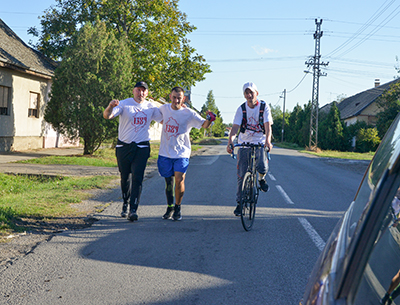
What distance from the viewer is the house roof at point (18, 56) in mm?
17416

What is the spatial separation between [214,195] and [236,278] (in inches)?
207

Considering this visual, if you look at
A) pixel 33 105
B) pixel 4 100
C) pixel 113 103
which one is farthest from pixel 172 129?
pixel 33 105

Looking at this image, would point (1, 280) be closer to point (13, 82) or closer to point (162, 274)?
point (162, 274)

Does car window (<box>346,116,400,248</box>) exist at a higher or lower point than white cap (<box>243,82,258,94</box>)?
lower

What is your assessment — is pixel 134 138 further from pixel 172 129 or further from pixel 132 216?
pixel 132 216

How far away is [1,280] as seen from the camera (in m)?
3.86

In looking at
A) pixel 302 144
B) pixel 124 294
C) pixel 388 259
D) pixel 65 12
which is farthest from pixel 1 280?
pixel 302 144

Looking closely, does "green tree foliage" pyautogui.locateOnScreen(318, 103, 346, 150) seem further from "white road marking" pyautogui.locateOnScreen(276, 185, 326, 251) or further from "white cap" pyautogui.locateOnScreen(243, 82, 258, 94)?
"white cap" pyautogui.locateOnScreen(243, 82, 258, 94)

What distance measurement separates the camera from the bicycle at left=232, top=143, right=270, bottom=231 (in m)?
6.05

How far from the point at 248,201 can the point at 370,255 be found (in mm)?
4879

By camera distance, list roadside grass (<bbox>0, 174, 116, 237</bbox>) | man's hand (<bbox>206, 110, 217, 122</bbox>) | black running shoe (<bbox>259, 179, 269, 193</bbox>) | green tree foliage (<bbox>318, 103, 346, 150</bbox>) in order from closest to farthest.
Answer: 1. man's hand (<bbox>206, 110, 217, 122</bbox>)
2. roadside grass (<bbox>0, 174, 116, 237</bbox>)
3. black running shoe (<bbox>259, 179, 269, 193</bbox>)
4. green tree foliage (<bbox>318, 103, 346, 150</bbox>)

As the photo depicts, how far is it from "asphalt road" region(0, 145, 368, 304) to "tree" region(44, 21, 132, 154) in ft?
31.5

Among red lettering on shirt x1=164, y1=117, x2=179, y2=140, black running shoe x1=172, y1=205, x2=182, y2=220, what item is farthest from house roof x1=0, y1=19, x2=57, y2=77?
black running shoe x1=172, y1=205, x2=182, y2=220

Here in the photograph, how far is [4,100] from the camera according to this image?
17750 mm
